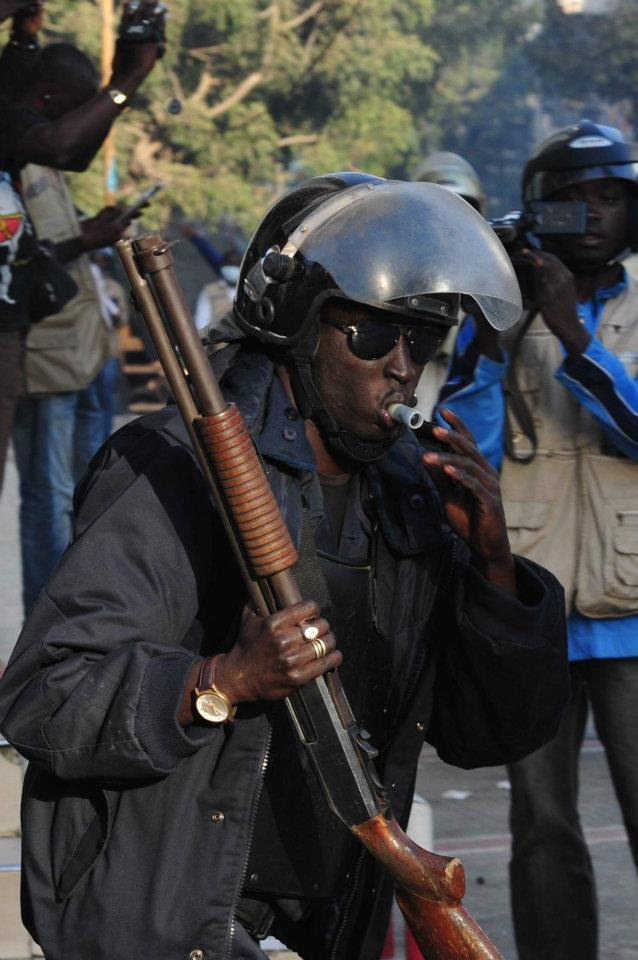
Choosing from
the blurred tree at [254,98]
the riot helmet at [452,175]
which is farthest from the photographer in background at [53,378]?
the blurred tree at [254,98]

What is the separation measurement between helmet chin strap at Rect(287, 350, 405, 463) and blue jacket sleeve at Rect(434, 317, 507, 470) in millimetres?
1278

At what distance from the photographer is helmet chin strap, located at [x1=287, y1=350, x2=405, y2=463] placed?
2328mm

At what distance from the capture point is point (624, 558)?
355 centimetres

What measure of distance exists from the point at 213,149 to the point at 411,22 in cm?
Result: 976

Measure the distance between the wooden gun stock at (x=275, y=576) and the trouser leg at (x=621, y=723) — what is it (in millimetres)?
1461

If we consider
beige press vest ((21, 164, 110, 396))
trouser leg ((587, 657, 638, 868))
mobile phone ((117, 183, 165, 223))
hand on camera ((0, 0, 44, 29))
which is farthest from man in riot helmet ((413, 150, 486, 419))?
trouser leg ((587, 657, 638, 868))

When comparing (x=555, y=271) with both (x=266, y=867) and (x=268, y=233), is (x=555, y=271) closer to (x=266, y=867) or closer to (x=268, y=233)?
(x=268, y=233)

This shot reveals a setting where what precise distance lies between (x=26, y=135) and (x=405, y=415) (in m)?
2.50

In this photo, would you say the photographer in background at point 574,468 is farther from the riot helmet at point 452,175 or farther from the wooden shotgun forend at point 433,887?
the riot helmet at point 452,175

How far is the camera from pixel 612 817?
512cm

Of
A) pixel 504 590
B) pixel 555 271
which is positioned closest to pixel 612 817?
pixel 555 271

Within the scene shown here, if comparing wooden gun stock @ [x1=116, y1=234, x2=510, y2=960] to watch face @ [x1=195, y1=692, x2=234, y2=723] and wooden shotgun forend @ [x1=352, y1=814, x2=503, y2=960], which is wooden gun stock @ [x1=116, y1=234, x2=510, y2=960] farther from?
watch face @ [x1=195, y1=692, x2=234, y2=723]

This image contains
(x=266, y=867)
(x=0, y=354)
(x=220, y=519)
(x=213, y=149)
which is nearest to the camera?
(x=220, y=519)

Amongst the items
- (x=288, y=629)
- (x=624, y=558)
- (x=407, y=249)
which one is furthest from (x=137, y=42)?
(x=288, y=629)
